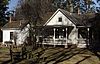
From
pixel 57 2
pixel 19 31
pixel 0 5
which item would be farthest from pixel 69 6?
pixel 19 31

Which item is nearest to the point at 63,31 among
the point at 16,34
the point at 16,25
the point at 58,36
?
the point at 58,36

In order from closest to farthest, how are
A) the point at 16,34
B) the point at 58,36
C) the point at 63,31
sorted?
the point at 63,31
the point at 58,36
the point at 16,34

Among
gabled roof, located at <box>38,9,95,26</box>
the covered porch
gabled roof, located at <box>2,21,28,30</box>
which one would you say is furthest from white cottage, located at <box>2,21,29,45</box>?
gabled roof, located at <box>38,9,95,26</box>

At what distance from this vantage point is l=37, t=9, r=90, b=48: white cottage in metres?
44.2

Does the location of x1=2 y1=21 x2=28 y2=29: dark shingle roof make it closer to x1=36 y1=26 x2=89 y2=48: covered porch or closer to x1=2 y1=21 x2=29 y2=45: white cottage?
Result: x1=2 y1=21 x2=29 y2=45: white cottage

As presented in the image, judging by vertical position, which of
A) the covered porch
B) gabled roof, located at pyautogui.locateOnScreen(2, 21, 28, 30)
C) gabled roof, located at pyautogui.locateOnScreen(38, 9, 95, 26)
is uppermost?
gabled roof, located at pyautogui.locateOnScreen(38, 9, 95, 26)

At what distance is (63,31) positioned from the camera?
46.3m

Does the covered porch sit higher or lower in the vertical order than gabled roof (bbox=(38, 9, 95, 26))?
lower

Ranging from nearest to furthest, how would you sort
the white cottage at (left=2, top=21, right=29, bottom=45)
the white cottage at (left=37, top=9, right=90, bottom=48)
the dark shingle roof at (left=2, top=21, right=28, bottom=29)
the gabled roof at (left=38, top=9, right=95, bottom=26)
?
the white cottage at (left=37, top=9, right=90, bottom=48), the gabled roof at (left=38, top=9, right=95, bottom=26), the white cottage at (left=2, top=21, right=29, bottom=45), the dark shingle roof at (left=2, top=21, right=28, bottom=29)

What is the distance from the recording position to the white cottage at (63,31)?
44250 millimetres

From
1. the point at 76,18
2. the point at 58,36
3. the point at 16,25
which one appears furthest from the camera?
the point at 16,25

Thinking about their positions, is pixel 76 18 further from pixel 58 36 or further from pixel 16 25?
pixel 16 25

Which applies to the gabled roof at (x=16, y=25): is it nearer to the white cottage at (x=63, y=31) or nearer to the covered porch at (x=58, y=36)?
the covered porch at (x=58, y=36)

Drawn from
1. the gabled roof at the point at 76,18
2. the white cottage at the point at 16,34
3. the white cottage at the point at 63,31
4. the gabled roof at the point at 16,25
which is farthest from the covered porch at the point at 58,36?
the gabled roof at the point at 16,25
